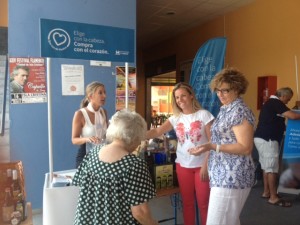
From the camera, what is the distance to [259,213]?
11.4 feet

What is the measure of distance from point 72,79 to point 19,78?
59 cm

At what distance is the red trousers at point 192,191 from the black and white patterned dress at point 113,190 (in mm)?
967

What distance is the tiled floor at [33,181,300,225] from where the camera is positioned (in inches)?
128

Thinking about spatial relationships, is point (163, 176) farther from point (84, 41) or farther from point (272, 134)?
point (272, 134)

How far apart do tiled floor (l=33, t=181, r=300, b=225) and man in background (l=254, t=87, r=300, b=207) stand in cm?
15

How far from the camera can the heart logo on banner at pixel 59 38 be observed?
1.96 m

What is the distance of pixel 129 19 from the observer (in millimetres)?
3941

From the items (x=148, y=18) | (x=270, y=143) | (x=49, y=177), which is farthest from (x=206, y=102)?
(x=148, y=18)

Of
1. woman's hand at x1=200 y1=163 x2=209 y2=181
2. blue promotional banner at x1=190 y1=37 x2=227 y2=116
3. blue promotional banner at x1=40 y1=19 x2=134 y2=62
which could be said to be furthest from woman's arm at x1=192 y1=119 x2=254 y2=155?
blue promotional banner at x1=190 y1=37 x2=227 y2=116

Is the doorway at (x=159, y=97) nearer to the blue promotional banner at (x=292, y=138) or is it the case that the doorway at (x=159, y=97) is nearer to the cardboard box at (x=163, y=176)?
the blue promotional banner at (x=292, y=138)

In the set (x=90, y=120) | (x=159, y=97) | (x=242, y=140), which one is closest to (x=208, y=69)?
(x=90, y=120)

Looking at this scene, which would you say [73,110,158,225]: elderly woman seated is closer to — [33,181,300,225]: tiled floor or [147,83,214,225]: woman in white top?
[147,83,214,225]: woman in white top

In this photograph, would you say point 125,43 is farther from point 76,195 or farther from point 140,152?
point 76,195

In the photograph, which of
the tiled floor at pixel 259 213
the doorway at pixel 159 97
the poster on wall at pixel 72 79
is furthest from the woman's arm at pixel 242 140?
the doorway at pixel 159 97
